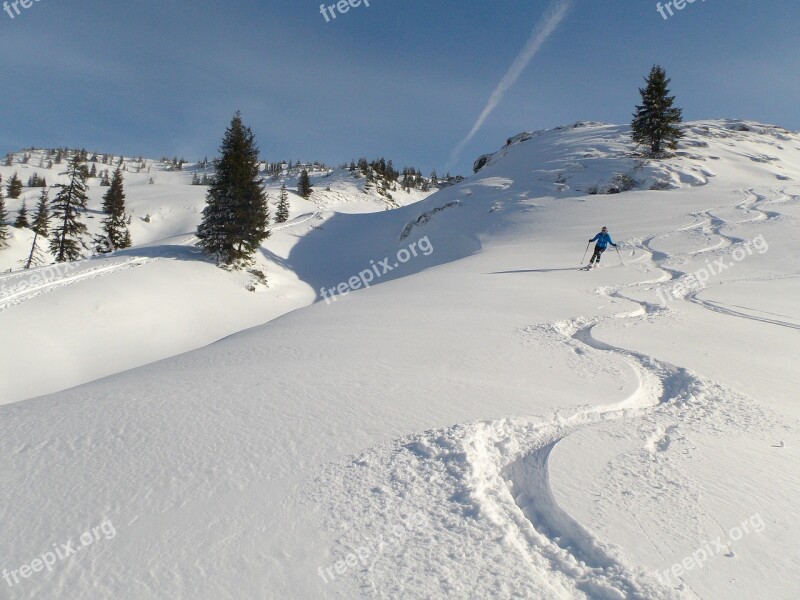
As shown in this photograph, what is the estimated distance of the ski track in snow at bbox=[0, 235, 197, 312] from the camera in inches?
651

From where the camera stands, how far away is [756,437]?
371 cm

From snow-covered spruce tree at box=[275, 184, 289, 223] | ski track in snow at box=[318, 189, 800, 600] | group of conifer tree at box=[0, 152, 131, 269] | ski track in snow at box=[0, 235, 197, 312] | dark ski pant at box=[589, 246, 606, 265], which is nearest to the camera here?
ski track in snow at box=[318, 189, 800, 600]

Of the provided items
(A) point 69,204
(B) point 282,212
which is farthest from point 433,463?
(B) point 282,212

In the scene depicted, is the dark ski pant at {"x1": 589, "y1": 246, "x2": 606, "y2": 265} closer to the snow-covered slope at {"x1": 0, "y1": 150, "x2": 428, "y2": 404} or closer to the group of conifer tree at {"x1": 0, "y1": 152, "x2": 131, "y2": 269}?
the snow-covered slope at {"x1": 0, "y1": 150, "x2": 428, "y2": 404}

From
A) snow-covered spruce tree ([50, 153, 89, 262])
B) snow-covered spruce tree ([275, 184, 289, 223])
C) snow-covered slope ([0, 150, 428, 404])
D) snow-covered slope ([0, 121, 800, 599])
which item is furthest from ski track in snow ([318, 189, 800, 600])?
snow-covered spruce tree ([275, 184, 289, 223])

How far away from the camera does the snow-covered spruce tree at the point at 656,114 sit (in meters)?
37.7

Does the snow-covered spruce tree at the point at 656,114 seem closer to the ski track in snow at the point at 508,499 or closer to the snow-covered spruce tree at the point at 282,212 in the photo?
the ski track in snow at the point at 508,499

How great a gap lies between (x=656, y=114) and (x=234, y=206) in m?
38.8

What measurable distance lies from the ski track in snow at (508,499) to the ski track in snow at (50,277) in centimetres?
1942

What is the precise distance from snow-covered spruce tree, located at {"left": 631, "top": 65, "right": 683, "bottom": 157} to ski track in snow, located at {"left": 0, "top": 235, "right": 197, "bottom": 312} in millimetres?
43433

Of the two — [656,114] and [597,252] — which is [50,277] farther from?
[656,114]

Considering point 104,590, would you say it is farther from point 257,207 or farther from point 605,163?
point 605,163

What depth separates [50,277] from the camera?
19.2 meters

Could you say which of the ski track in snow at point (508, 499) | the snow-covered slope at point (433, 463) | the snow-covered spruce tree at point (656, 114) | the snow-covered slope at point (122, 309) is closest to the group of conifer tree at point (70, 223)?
the snow-covered slope at point (122, 309)
